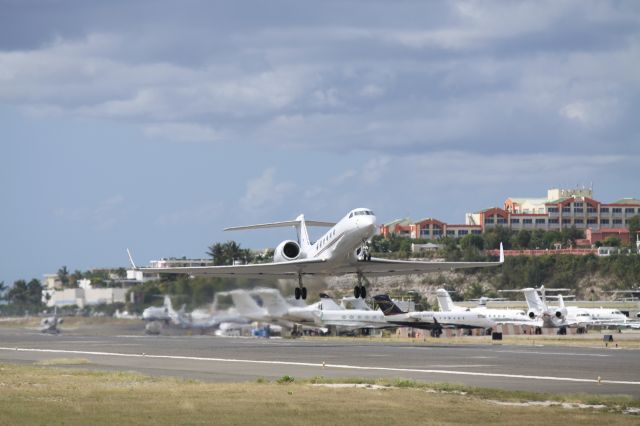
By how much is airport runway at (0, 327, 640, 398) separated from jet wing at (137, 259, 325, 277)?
194 inches

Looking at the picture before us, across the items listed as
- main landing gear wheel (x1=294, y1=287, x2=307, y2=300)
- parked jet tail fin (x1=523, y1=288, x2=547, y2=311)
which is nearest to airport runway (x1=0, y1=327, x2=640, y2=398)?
main landing gear wheel (x1=294, y1=287, x2=307, y2=300)

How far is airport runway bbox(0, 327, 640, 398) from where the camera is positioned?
36.3 meters

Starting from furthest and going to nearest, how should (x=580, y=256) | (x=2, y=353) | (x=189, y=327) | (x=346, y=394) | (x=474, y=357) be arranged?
(x=580, y=256) < (x=189, y=327) < (x=2, y=353) < (x=474, y=357) < (x=346, y=394)

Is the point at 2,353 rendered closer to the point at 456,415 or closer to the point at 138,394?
the point at 138,394

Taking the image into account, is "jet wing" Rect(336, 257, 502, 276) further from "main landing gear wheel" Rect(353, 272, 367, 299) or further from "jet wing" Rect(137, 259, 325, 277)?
"jet wing" Rect(137, 259, 325, 277)

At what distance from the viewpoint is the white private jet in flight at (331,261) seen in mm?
56844

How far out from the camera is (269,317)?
306 feet

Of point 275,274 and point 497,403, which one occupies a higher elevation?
point 275,274

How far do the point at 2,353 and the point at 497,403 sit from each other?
37.9m

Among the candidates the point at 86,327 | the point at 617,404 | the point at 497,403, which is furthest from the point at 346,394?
the point at 86,327

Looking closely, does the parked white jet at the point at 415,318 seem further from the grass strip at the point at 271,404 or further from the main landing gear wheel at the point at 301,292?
the grass strip at the point at 271,404

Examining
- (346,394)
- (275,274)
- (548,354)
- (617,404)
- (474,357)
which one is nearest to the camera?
(617,404)

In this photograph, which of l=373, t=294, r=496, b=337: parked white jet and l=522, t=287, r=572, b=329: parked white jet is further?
l=522, t=287, r=572, b=329: parked white jet

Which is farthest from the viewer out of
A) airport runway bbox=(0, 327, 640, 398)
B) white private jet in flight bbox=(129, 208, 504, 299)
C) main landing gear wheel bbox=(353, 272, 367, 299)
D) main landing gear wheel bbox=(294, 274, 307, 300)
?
main landing gear wheel bbox=(294, 274, 307, 300)
